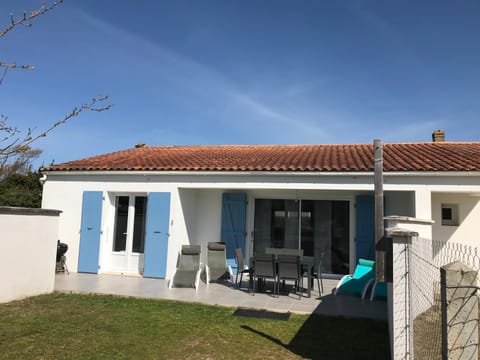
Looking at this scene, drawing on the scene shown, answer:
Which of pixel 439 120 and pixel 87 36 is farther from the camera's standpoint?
pixel 439 120

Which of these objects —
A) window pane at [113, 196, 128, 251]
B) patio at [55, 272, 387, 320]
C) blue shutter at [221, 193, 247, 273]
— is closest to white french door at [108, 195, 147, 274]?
window pane at [113, 196, 128, 251]

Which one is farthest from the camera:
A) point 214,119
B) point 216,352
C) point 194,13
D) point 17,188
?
point 17,188

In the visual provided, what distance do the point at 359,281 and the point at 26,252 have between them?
291 inches

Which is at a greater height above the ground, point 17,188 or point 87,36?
point 87,36

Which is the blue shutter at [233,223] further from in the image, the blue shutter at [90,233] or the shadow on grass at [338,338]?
the shadow on grass at [338,338]

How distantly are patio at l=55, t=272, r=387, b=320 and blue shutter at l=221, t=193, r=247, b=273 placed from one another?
1667 millimetres

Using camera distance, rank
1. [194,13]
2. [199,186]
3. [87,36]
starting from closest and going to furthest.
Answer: [87,36]
[194,13]
[199,186]

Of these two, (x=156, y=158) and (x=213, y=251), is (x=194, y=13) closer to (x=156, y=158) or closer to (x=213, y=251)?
(x=156, y=158)

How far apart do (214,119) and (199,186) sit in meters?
6.28

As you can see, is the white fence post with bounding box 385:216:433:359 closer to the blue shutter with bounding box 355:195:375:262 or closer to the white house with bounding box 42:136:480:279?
the white house with bounding box 42:136:480:279

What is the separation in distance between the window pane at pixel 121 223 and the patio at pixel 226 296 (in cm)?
121

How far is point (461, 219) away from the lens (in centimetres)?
947

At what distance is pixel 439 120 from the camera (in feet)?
49.8

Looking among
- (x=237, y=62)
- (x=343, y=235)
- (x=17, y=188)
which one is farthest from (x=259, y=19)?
(x=17, y=188)
